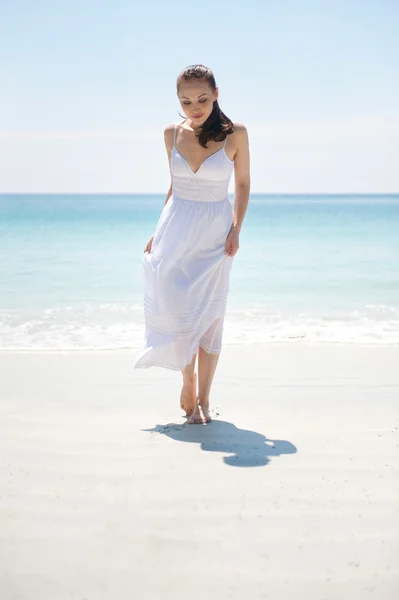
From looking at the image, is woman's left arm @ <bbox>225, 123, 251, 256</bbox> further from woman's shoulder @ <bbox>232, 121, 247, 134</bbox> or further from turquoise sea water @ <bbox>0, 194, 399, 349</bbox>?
turquoise sea water @ <bbox>0, 194, 399, 349</bbox>

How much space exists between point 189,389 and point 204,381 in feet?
0.33

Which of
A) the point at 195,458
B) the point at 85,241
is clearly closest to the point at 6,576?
the point at 195,458

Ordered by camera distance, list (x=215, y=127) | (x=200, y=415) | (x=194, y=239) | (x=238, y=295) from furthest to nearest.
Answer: (x=238, y=295) < (x=200, y=415) < (x=194, y=239) < (x=215, y=127)

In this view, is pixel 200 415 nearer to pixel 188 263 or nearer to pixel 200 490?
pixel 188 263

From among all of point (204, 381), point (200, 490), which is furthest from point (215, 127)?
point (200, 490)

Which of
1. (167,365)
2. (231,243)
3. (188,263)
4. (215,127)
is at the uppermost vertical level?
(215,127)

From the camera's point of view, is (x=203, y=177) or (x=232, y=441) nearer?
(x=232, y=441)

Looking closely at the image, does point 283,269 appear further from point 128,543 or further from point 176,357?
point 128,543

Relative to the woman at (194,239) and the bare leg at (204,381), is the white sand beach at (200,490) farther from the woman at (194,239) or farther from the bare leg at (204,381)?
the woman at (194,239)

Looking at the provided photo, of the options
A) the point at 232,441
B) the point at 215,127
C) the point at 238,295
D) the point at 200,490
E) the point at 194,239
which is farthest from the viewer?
the point at 238,295

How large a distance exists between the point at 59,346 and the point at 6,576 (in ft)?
14.9

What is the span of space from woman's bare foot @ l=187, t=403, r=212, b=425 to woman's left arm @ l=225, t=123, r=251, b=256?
36.6 inches

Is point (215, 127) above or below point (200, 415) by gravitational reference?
above

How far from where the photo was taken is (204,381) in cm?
427
